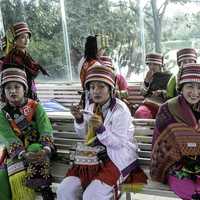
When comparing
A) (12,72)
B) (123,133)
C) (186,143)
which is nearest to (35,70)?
(12,72)

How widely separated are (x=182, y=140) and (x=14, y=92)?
131cm

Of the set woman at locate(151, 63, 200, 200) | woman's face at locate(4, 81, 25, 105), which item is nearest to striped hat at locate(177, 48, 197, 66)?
woman at locate(151, 63, 200, 200)

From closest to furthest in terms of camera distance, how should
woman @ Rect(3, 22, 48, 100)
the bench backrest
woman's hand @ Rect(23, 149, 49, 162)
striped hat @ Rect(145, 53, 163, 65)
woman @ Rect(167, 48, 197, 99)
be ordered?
woman's hand @ Rect(23, 149, 49, 162), woman @ Rect(167, 48, 197, 99), woman @ Rect(3, 22, 48, 100), striped hat @ Rect(145, 53, 163, 65), the bench backrest

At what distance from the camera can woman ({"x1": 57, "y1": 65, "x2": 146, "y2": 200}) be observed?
2701 mm

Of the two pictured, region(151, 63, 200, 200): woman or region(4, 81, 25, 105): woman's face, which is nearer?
region(151, 63, 200, 200): woman

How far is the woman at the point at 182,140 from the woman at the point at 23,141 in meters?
0.83

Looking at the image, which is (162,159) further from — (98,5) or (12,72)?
(98,5)

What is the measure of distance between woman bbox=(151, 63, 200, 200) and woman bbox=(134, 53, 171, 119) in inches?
44.3

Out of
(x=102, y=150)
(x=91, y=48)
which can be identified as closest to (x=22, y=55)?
(x=91, y=48)

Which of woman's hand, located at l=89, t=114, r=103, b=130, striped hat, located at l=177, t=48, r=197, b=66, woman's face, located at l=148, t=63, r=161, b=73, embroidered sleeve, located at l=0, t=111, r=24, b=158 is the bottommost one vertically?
embroidered sleeve, located at l=0, t=111, r=24, b=158

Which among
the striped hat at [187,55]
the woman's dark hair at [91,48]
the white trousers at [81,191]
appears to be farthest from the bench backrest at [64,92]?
the white trousers at [81,191]

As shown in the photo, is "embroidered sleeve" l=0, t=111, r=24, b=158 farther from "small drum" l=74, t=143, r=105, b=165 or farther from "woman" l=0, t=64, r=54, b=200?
"small drum" l=74, t=143, r=105, b=165

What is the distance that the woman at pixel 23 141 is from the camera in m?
2.96

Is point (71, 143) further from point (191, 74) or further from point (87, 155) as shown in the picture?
point (191, 74)
